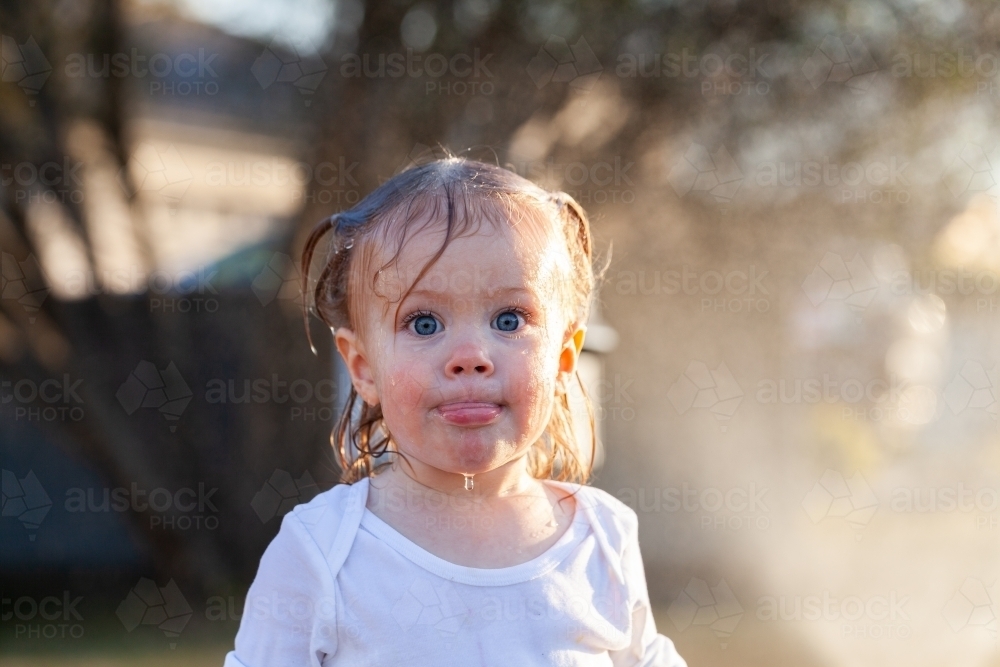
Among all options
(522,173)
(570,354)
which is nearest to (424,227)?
(570,354)

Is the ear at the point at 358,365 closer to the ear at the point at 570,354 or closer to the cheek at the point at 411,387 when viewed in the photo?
the cheek at the point at 411,387

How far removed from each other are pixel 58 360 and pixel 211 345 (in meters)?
0.57

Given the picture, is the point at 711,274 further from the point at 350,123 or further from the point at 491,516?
the point at 491,516

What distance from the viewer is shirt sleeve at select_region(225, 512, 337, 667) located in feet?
4.06

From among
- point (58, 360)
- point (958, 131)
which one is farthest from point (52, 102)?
point (958, 131)

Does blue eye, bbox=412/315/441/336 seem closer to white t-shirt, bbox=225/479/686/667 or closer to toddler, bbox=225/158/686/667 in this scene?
toddler, bbox=225/158/686/667

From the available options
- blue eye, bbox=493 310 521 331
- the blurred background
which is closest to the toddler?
blue eye, bbox=493 310 521 331

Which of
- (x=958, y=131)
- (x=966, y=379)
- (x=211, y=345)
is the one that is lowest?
(x=966, y=379)

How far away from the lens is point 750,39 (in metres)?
3.79

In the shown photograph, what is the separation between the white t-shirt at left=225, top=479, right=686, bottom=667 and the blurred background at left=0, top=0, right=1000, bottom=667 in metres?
2.50

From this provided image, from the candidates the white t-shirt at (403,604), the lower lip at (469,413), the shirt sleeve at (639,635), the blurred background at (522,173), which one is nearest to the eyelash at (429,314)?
the lower lip at (469,413)

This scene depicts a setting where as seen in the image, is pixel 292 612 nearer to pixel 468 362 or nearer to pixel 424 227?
pixel 468 362

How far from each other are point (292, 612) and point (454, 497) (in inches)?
10.8

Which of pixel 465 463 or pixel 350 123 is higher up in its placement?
pixel 350 123
